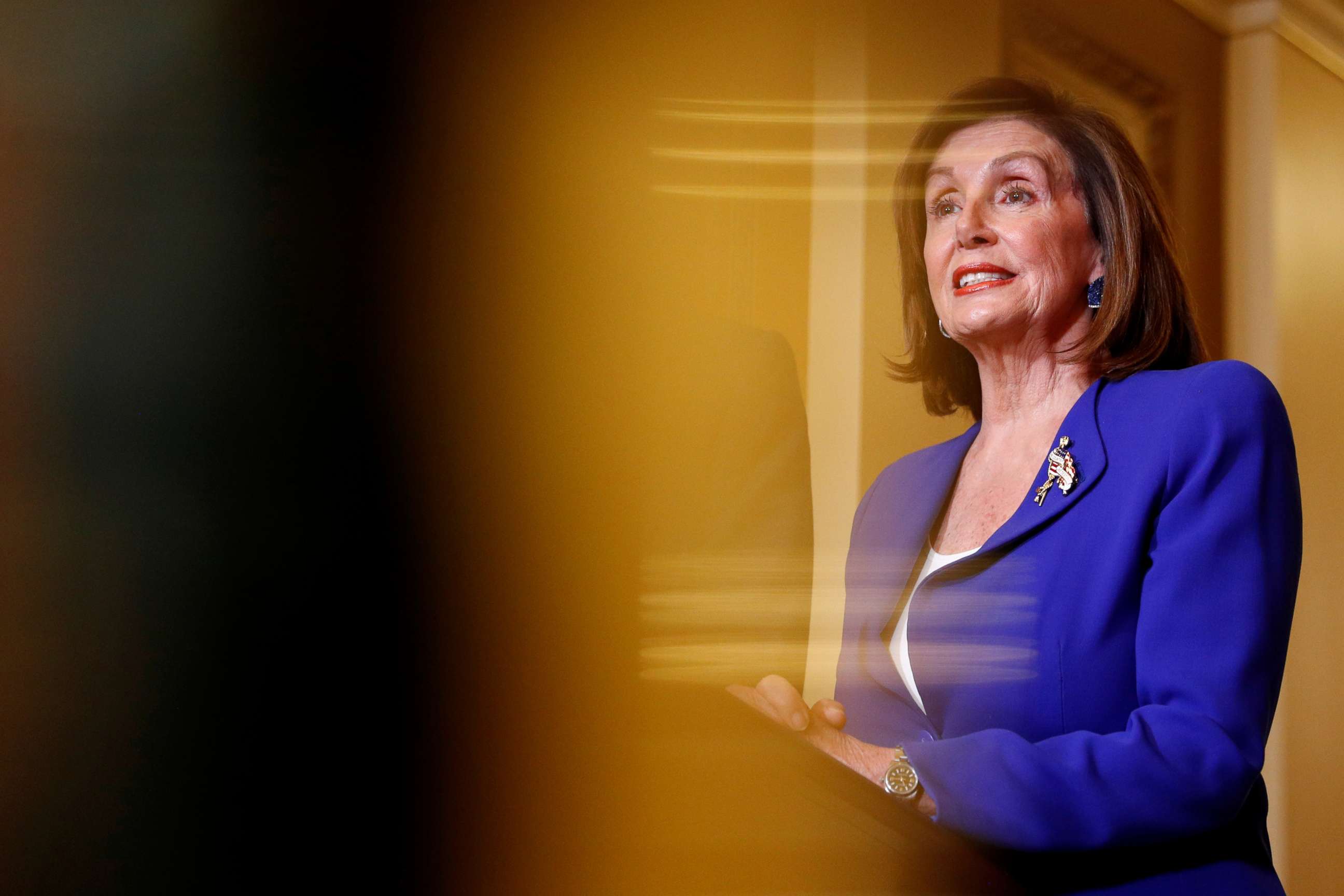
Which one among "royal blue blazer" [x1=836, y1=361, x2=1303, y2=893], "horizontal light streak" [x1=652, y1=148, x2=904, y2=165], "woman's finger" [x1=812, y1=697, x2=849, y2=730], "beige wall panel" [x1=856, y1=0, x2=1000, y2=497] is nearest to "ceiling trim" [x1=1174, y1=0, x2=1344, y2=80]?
"beige wall panel" [x1=856, y1=0, x2=1000, y2=497]

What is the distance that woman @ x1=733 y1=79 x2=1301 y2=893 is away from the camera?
75 cm

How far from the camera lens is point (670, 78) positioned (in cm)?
102

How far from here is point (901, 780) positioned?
30.1 inches

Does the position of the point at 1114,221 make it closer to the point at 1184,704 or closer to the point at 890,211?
the point at 890,211

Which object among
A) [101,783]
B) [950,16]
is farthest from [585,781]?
[950,16]

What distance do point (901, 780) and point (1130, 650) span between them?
192 millimetres

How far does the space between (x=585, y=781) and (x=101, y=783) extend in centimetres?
31

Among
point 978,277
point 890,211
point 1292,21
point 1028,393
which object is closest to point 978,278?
point 978,277

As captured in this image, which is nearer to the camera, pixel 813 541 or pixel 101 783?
pixel 101 783

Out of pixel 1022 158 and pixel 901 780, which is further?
pixel 1022 158

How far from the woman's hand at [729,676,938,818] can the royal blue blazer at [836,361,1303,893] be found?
3cm

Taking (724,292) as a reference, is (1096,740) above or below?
below

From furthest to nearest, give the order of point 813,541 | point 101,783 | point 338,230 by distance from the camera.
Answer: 1. point 813,541
2. point 338,230
3. point 101,783

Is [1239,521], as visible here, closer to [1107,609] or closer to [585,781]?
[1107,609]
